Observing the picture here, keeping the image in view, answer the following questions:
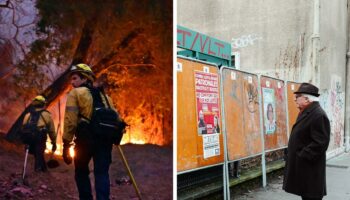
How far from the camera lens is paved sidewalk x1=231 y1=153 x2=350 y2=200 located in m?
6.24

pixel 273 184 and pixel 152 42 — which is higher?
pixel 152 42

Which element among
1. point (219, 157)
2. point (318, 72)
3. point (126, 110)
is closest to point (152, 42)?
point (126, 110)

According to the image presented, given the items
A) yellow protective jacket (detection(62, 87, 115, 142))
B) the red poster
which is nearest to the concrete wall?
the red poster

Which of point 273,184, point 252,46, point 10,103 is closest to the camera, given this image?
point 10,103

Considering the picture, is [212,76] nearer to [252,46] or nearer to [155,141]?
[155,141]

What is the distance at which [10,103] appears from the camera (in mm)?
2670

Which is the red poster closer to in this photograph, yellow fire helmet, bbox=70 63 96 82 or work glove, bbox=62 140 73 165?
yellow fire helmet, bbox=70 63 96 82

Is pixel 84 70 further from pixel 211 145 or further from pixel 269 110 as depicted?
pixel 269 110

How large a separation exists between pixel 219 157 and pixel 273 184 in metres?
2.23

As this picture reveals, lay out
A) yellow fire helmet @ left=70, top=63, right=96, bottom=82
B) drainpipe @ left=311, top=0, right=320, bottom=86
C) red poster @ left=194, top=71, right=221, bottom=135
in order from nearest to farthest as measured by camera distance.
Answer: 1. yellow fire helmet @ left=70, top=63, right=96, bottom=82
2. red poster @ left=194, top=71, right=221, bottom=135
3. drainpipe @ left=311, top=0, right=320, bottom=86

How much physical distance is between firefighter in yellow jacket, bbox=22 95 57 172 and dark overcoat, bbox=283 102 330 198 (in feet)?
8.12

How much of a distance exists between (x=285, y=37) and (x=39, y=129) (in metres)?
8.58

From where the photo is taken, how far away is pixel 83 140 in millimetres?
2799

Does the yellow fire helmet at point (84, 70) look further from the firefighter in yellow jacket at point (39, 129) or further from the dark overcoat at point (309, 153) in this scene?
the dark overcoat at point (309, 153)
